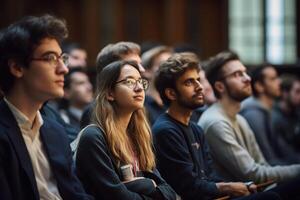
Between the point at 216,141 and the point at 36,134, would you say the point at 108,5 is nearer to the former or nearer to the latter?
the point at 216,141

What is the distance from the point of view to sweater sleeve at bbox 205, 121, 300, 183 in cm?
381

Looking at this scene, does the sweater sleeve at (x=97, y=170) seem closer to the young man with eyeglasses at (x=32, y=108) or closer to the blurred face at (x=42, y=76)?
the young man with eyeglasses at (x=32, y=108)

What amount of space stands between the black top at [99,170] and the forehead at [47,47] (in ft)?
1.50

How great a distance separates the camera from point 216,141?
152 inches

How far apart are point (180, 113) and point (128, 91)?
536 millimetres

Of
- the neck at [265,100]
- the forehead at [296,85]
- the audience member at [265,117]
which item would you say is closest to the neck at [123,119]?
the audience member at [265,117]

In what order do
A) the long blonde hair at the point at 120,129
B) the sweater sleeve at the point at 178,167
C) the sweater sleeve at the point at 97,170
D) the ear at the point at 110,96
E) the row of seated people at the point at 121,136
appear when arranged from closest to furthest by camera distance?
the row of seated people at the point at 121,136 < the sweater sleeve at the point at 97,170 < the long blonde hair at the point at 120,129 < the ear at the point at 110,96 < the sweater sleeve at the point at 178,167

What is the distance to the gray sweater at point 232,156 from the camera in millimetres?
3816

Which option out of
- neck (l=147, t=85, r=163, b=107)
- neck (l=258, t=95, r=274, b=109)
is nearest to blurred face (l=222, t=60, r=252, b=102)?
neck (l=147, t=85, r=163, b=107)

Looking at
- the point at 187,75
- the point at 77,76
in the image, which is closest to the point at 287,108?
the point at 77,76

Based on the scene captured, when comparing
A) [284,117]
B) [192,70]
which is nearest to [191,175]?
[192,70]

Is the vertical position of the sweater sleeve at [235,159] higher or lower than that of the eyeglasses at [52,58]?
lower

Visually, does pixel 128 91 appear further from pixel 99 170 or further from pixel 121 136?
pixel 99 170

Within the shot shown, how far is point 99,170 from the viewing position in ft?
9.09
